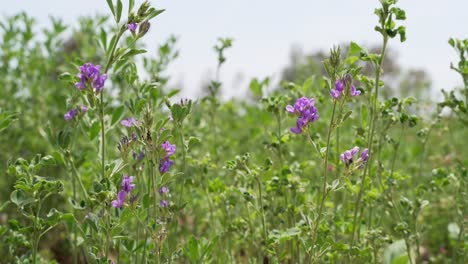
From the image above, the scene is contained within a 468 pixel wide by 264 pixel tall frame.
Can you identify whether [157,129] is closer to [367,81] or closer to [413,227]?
[367,81]

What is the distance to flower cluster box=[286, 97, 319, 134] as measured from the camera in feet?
6.63

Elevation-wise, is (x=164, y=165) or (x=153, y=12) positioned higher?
(x=153, y=12)

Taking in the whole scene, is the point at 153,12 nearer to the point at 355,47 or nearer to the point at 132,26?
the point at 132,26

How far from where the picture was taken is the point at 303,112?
204 cm

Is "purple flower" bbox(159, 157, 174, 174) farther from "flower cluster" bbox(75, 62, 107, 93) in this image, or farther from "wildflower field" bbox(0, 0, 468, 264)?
"flower cluster" bbox(75, 62, 107, 93)

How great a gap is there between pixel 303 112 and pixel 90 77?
767 mm

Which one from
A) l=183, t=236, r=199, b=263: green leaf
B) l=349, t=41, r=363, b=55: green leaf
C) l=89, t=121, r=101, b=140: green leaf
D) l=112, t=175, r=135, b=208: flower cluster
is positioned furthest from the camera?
l=89, t=121, r=101, b=140: green leaf

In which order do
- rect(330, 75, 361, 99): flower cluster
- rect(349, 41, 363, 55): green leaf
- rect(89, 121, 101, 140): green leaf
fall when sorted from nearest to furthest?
rect(330, 75, 361, 99): flower cluster, rect(349, 41, 363, 55): green leaf, rect(89, 121, 101, 140): green leaf

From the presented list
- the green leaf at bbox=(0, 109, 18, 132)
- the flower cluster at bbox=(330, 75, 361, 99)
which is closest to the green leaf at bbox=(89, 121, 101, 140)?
the green leaf at bbox=(0, 109, 18, 132)

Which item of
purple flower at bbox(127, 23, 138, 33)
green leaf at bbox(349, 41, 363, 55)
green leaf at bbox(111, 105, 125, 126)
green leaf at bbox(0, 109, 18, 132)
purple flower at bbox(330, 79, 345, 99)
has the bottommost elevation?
purple flower at bbox(330, 79, 345, 99)

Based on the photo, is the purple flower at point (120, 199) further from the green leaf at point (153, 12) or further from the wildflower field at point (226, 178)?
the green leaf at point (153, 12)

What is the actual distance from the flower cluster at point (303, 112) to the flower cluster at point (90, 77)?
678 millimetres

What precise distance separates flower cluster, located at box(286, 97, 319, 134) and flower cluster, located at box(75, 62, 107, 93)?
2.23 ft

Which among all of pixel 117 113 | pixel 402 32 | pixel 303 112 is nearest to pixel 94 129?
pixel 117 113
